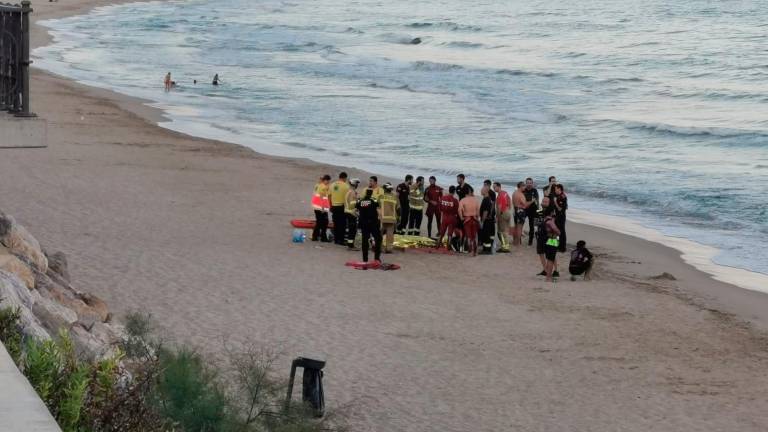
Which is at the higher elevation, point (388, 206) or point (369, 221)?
point (388, 206)

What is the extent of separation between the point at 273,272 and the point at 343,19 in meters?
89.1

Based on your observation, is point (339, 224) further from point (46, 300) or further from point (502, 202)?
point (46, 300)

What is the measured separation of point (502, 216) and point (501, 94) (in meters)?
31.7

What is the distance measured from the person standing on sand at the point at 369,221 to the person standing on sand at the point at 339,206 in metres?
1.13

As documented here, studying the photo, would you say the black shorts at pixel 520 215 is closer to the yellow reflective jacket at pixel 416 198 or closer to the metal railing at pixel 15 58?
the yellow reflective jacket at pixel 416 198

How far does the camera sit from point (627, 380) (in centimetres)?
1306

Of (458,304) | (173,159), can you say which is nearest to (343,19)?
(173,159)

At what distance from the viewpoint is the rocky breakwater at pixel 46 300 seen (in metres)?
8.30

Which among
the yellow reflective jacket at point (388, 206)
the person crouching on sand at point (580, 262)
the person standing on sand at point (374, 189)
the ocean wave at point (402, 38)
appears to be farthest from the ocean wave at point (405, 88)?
the person crouching on sand at point (580, 262)

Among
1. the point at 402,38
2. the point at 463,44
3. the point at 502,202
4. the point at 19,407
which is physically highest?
the point at 402,38

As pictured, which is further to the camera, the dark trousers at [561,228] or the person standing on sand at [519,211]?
the person standing on sand at [519,211]

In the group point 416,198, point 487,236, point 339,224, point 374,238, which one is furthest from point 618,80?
point 374,238

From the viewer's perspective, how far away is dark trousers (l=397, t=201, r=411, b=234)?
67.2 ft

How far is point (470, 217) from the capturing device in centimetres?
1936
